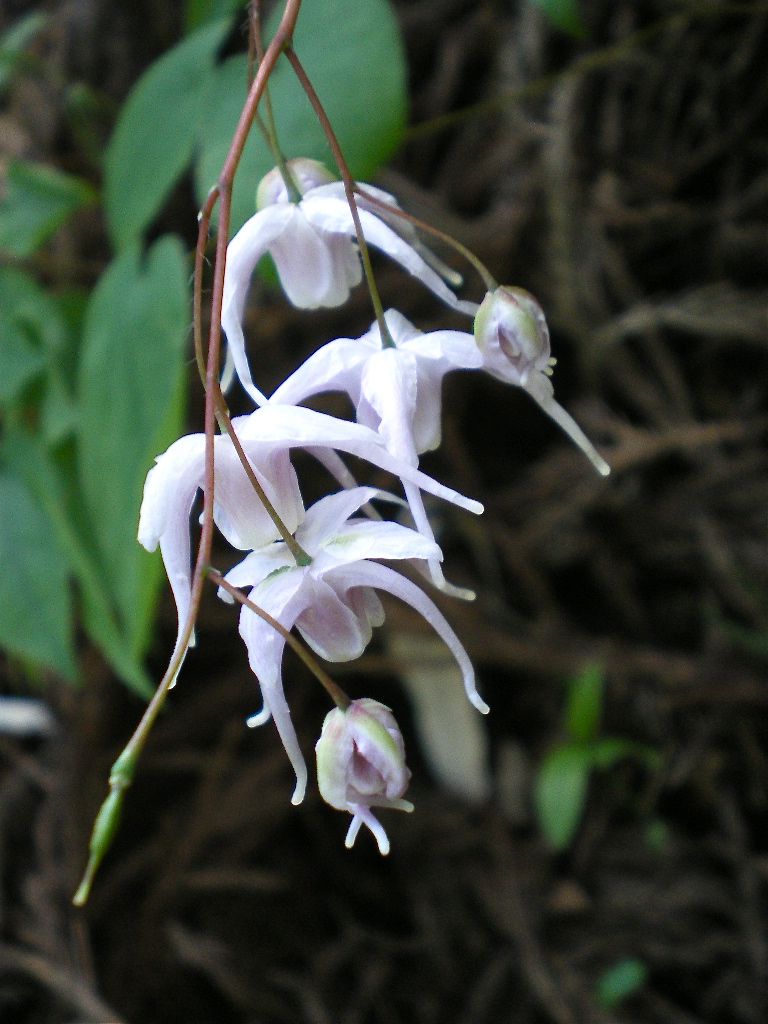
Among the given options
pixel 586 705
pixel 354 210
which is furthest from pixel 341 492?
pixel 586 705

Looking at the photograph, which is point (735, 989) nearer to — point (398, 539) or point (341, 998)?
point (341, 998)

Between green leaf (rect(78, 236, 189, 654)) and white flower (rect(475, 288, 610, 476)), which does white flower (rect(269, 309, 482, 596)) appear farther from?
green leaf (rect(78, 236, 189, 654))

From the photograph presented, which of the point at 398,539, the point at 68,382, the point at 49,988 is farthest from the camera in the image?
the point at 49,988

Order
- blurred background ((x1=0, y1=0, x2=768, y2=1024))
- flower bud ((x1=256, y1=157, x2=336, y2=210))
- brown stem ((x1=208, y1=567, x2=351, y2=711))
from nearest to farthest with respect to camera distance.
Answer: brown stem ((x1=208, y1=567, x2=351, y2=711)), flower bud ((x1=256, y1=157, x2=336, y2=210)), blurred background ((x1=0, y1=0, x2=768, y2=1024))

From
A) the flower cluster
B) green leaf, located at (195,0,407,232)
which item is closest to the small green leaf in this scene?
the flower cluster

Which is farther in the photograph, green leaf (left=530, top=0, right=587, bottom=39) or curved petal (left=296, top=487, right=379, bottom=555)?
green leaf (left=530, top=0, right=587, bottom=39)

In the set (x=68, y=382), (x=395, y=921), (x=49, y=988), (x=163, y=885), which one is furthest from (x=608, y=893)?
(x=68, y=382)

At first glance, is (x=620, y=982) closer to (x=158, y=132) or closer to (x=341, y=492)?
(x=341, y=492)
